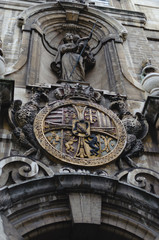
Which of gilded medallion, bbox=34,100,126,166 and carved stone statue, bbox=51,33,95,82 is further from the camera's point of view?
carved stone statue, bbox=51,33,95,82

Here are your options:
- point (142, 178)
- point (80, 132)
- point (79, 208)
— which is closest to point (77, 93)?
point (80, 132)

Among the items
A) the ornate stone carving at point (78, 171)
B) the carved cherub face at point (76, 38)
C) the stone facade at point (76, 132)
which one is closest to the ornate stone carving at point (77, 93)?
the stone facade at point (76, 132)

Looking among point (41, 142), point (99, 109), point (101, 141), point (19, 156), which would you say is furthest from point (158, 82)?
point (19, 156)

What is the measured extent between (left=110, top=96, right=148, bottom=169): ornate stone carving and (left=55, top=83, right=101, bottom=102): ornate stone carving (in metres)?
0.42

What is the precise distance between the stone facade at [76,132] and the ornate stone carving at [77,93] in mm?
23

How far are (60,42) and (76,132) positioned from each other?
17.1ft

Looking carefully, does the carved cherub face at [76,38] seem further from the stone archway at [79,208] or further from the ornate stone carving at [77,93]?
the stone archway at [79,208]

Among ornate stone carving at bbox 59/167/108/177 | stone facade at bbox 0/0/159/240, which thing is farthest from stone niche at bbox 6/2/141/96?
ornate stone carving at bbox 59/167/108/177

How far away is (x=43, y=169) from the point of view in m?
5.88

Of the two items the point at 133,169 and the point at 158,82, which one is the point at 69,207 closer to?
the point at 133,169

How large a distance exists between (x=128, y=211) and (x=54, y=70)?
5266 mm

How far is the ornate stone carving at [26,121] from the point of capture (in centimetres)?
631

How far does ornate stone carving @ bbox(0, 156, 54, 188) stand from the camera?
561 centimetres

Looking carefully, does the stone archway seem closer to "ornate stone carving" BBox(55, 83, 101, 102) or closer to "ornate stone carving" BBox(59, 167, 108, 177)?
"ornate stone carving" BBox(59, 167, 108, 177)
